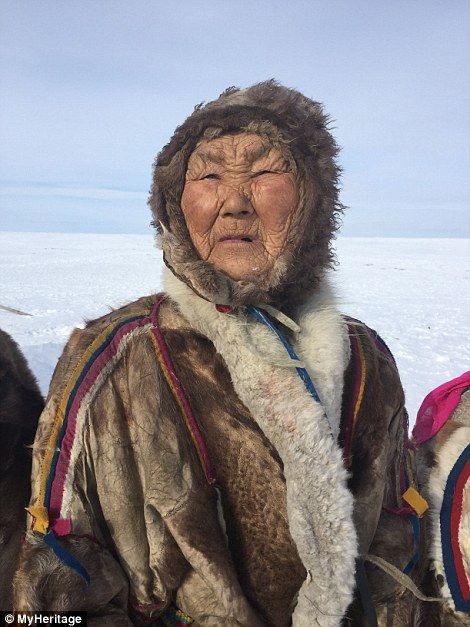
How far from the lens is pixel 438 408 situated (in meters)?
1.82

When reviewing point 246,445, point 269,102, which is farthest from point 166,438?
point 269,102

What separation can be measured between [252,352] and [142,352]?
273 mm

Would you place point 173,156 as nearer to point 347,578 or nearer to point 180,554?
point 180,554

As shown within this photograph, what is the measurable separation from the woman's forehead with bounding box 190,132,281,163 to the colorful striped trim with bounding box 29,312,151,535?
19.9 inches

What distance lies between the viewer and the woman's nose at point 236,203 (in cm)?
135

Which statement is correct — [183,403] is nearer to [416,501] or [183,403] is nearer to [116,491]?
[116,491]

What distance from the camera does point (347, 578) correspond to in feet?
3.94

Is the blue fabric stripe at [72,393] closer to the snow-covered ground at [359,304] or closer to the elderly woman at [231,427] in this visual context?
the elderly woman at [231,427]

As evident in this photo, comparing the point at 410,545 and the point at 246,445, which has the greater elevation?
the point at 246,445

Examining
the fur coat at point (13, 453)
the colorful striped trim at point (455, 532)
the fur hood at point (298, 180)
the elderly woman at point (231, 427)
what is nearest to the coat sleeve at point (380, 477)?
the elderly woman at point (231, 427)

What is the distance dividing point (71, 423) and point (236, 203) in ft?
2.23

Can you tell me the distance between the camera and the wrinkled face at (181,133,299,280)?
54.4 inches

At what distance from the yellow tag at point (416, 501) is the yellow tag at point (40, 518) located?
3.25ft

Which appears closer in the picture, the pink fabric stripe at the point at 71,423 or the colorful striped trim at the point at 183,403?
the pink fabric stripe at the point at 71,423
